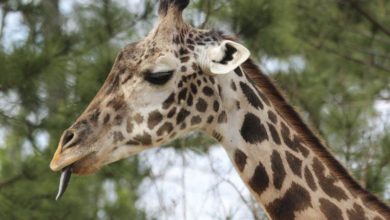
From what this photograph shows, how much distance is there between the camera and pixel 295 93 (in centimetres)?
1134

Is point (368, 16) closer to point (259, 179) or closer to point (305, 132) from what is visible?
point (305, 132)

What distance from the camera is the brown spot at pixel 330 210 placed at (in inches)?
236

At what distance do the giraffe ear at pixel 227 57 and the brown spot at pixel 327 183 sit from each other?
69cm

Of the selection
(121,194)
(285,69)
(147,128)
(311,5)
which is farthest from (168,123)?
(311,5)

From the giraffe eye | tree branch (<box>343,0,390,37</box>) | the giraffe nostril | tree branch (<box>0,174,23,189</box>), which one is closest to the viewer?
the giraffe nostril

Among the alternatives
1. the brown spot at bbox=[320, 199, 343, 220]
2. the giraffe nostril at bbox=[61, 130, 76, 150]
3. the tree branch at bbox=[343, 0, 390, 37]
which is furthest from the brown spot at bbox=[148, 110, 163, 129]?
the tree branch at bbox=[343, 0, 390, 37]

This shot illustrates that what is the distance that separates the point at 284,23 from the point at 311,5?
490 cm

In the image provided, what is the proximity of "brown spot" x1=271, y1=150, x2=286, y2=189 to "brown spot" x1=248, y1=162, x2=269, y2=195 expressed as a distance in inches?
1.8

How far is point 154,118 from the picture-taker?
6.00 metres

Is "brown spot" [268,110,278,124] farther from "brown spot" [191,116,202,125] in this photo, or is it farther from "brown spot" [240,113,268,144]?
"brown spot" [191,116,202,125]

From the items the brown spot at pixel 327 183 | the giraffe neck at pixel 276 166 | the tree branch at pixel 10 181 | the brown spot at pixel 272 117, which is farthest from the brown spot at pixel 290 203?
the tree branch at pixel 10 181

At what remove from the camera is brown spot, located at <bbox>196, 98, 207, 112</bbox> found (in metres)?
6.05

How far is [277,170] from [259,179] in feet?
0.35

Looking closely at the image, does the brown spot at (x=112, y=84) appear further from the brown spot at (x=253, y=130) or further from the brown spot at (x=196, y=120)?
the brown spot at (x=253, y=130)
